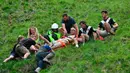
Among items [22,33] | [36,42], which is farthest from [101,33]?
[22,33]

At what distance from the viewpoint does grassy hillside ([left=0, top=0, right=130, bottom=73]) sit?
1455 cm

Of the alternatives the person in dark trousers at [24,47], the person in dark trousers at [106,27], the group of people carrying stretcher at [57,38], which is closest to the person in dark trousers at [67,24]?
the group of people carrying stretcher at [57,38]

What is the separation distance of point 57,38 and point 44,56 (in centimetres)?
227

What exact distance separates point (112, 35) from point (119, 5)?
16.0 ft

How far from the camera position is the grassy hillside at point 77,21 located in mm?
14555

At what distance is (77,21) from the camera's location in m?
19.9

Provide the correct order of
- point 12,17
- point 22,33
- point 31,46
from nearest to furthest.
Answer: point 31,46, point 22,33, point 12,17

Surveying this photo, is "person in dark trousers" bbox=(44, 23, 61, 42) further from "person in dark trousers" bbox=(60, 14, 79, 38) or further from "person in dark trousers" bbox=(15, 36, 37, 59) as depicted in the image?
"person in dark trousers" bbox=(15, 36, 37, 59)

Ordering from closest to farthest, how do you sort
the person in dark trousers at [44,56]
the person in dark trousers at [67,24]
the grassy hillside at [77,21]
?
the grassy hillside at [77,21] < the person in dark trousers at [44,56] < the person in dark trousers at [67,24]

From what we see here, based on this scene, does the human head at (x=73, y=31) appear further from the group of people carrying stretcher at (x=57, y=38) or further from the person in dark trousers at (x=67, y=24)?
the person in dark trousers at (x=67, y=24)

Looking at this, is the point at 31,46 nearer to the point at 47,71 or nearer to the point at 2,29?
the point at 47,71

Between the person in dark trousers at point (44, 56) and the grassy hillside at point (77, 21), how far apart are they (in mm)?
289

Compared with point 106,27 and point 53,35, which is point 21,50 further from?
point 106,27

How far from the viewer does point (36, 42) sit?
16.8 metres
